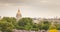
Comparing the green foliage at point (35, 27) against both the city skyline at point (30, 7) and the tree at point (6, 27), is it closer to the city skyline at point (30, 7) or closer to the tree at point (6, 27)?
the city skyline at point (30, 7)

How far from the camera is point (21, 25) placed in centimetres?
172

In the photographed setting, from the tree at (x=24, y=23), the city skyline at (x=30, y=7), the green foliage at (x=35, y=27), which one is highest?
the city skyline at (x=30, y=7)

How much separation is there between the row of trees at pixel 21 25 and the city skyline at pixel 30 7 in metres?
0.07

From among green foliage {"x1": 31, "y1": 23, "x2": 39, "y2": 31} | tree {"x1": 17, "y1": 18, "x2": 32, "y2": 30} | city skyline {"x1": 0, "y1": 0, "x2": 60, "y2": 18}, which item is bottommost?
green foliage {"x1": 31, "y1": 23, "x2": 39, "y2": 31}

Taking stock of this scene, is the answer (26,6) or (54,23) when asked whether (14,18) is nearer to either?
(26,6)

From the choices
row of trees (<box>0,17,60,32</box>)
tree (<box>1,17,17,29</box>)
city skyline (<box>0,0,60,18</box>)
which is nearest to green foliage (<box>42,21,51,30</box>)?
row of trees (<box>0,17,60,32</box>)

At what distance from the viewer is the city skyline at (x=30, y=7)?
1740 millimetres

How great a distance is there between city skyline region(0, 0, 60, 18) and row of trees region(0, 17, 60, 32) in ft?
0.25

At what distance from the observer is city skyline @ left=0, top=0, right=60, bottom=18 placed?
1740mm

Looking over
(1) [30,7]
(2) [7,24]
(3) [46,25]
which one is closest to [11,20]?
(2) [7,24]

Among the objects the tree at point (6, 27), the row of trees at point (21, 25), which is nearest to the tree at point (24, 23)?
the row of trees at point (21, 25)

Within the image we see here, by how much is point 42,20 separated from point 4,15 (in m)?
0.53

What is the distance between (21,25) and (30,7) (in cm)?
28

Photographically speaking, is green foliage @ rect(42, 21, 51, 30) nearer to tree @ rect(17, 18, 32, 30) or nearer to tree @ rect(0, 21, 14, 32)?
tree @ rect(17, 18, 32, 30)
